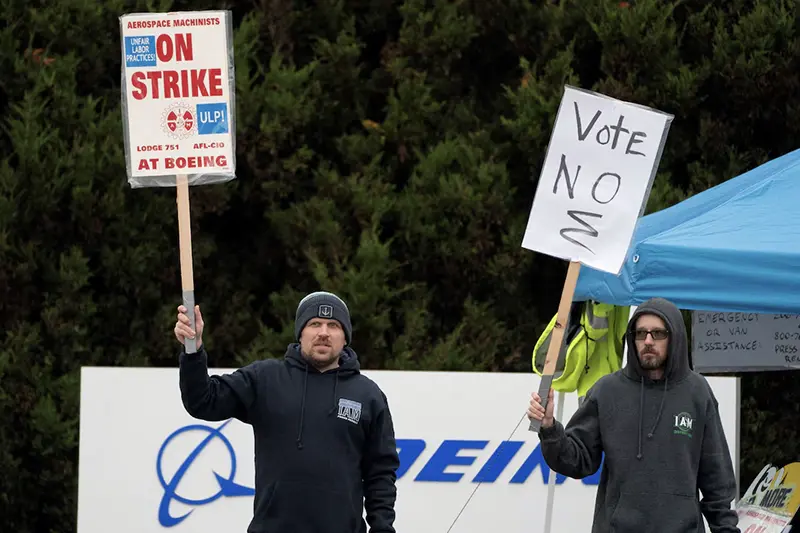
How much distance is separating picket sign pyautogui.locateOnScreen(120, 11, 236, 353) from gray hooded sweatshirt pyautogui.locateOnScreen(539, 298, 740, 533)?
171 centimetres

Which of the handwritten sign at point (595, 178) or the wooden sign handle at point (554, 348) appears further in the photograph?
the handwritten sign at point (595, 178)

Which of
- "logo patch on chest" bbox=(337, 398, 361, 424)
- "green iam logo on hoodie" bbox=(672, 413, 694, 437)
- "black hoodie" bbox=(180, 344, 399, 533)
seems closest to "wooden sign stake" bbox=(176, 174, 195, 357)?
"black hoodie" bbox=(180, 344, 399, 533)

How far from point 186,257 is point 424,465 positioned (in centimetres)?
335

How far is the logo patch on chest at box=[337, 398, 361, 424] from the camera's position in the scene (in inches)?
189

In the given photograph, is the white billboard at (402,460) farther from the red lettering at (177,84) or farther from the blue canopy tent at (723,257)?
the red lettering at (177,84)

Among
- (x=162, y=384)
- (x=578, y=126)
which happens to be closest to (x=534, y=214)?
(x=578, y=126)

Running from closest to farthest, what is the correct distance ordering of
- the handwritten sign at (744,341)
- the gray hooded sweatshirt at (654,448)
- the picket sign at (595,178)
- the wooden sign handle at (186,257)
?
1. the wooden sign handle at (186,257)
2. the gray hooded sweatshirt at (654,448)
3. the picket sign at (595,178)
4. the handwritten sign at (744,341)

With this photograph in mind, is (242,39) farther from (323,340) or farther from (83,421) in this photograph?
(323,340)

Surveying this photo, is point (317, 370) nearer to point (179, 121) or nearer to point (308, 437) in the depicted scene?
point (308, 437)

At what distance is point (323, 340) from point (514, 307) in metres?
5.34

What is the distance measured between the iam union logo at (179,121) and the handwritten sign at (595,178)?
4.55 feet

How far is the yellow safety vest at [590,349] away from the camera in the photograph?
22.9 feet

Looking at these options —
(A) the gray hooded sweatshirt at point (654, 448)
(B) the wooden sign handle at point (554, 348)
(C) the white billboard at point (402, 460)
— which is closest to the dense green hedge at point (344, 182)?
(C) the white billboard at point (402, 460)

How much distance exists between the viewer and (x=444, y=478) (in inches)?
304
